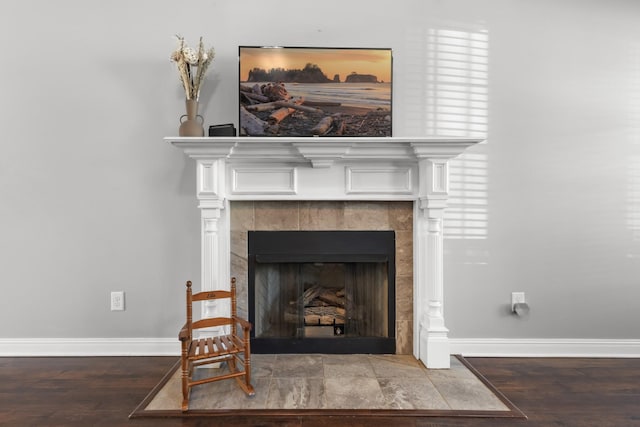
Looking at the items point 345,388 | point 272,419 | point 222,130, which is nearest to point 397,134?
point 222,130

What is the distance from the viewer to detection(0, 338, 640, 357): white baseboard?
260 cm

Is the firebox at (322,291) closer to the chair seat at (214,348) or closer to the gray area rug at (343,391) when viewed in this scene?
the gray area rug at (343,391)

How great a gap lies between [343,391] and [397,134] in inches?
66.8

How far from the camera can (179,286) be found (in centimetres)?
263

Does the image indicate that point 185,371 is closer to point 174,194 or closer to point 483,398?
point 174,194

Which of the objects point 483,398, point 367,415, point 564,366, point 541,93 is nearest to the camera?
point 367,415

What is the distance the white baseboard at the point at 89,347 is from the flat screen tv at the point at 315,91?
1.60 meters

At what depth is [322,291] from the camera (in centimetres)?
268

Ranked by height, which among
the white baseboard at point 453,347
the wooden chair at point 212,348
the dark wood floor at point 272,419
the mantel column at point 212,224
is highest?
the mantel column at point 212,224

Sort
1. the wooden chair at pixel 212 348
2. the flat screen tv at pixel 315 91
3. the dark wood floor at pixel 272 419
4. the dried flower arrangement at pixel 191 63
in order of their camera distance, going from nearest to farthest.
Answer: the dark wood floor at pixel 272 419 → the wooden chair at pixel 212 348 → the dried flower arrangement at pixel 191 63 → the flat screen tv at pixel 315 91

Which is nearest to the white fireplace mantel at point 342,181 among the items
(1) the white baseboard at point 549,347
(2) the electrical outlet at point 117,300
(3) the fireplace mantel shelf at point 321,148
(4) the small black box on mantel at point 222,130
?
(3) the fireplace mantel shelf at point 321,148

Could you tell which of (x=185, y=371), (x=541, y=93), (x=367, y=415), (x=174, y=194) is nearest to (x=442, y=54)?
(x=541, y=93)

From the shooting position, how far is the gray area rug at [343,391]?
1.88m

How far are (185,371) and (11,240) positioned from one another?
174 centimetres
